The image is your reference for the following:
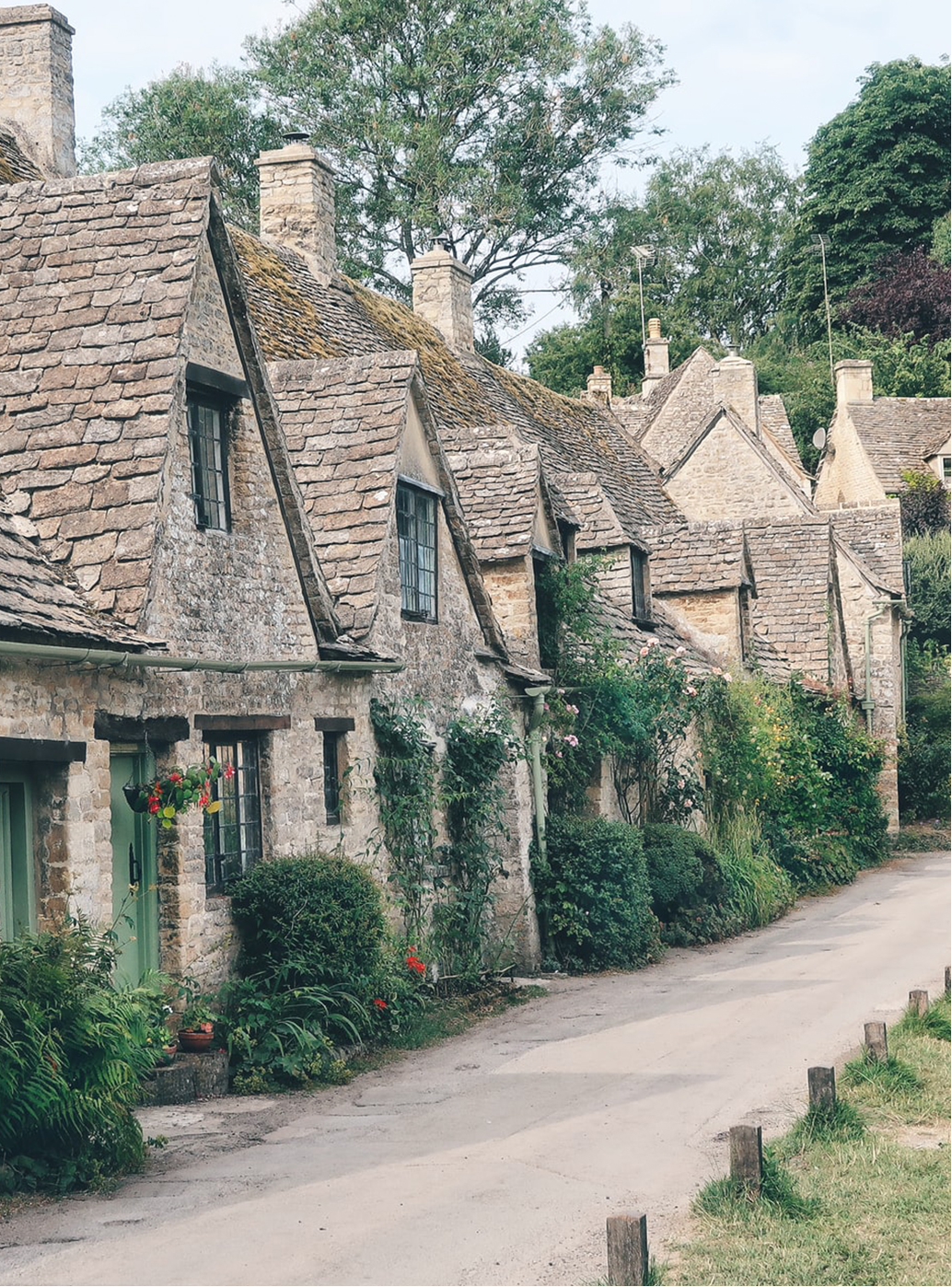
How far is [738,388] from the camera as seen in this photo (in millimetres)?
41281

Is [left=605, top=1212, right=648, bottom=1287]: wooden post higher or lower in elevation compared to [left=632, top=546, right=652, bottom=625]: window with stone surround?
lower

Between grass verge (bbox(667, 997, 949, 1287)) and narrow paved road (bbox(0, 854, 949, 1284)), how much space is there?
1.51 feet

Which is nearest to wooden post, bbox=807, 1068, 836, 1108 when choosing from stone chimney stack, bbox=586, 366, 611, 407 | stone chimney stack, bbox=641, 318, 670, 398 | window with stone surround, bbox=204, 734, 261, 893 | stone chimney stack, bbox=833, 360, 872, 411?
window with stone surround, bbox=204, 734, 261, 893

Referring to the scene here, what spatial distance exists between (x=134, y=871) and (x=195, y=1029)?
1265mm

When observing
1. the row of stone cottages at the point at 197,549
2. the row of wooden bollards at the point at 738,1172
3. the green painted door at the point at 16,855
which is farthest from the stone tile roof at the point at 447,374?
the row of wooden bollards at the point at 738,1172

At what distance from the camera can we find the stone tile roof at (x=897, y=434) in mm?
49656

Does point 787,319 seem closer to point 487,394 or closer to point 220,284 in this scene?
point 487,394

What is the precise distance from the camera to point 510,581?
19.3 meters

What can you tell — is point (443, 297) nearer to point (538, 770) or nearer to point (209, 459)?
point (538, 770)

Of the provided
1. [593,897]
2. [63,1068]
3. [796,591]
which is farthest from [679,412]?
[63,1068]

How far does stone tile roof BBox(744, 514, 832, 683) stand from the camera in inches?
1258

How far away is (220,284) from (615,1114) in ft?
23.5

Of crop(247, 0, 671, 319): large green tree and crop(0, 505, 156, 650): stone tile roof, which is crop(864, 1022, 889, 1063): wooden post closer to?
crop(0, 505, 156, 650): stone tile roof

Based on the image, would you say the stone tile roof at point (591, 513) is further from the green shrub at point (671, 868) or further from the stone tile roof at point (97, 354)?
the stone tile roof at point (97, 354)
